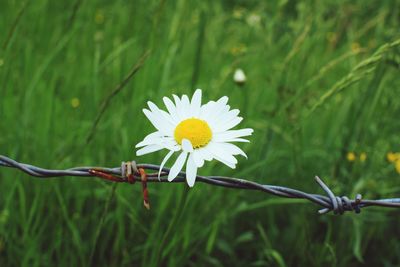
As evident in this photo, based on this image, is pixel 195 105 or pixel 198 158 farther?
pixel 195 105

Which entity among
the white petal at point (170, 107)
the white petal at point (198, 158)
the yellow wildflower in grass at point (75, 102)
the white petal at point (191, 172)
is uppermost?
the yellow wildflower in grass at point (75, 102)

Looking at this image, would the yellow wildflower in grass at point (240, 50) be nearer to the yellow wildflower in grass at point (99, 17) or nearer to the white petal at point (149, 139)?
the yellow wildflower in grass at point (99, 17)

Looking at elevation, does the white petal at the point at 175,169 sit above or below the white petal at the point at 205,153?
below

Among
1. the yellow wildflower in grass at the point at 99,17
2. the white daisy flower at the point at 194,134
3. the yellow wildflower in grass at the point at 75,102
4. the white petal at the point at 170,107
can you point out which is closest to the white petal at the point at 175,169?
the white daisy flower at the point at 194,134

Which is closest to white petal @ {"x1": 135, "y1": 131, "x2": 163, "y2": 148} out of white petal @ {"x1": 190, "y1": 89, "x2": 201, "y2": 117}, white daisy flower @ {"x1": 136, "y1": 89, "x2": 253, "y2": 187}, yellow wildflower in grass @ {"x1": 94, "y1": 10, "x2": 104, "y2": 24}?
white daisy flower @ {"x1": 136, "y1": 89, "x2": 253, "y2": 187}

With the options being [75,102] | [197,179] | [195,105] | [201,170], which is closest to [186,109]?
[195,105]

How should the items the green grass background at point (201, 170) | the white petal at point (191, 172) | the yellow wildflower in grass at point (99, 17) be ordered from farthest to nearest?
the yellow wildflower in grass at point (99, 17)
the green grass background at point (201, 170)
the white petal at point (191, 172)

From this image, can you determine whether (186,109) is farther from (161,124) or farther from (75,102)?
(75,102)

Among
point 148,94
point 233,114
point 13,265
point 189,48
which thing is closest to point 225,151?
point 233,114

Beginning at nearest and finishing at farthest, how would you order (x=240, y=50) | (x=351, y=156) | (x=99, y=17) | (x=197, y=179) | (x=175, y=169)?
(x=175, y=169) → (x=197, y=179) → (x=351, y=156) → (x=240, y=50) → (x=99, y=17)
